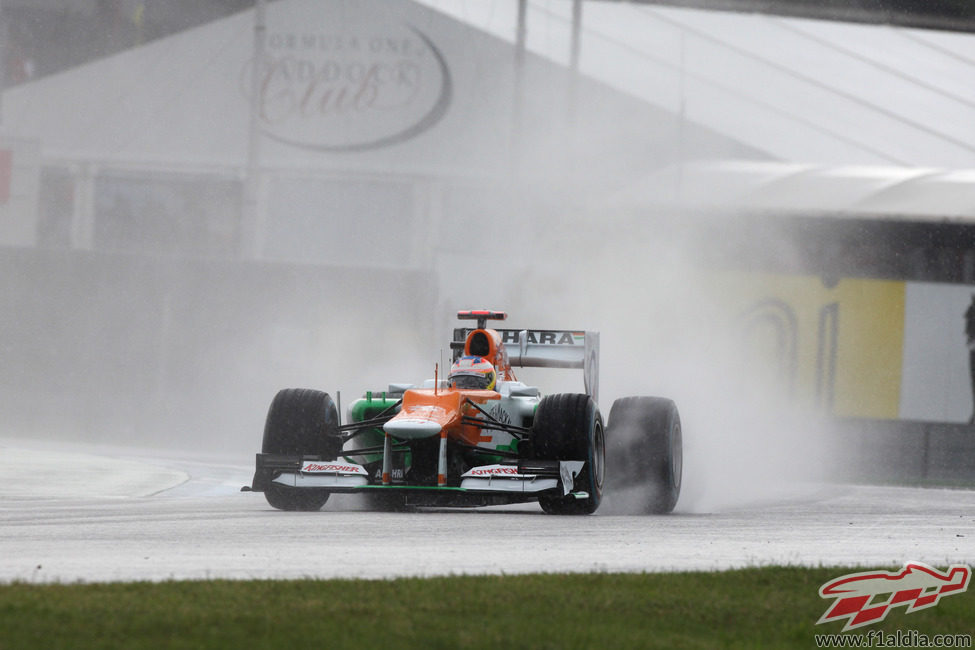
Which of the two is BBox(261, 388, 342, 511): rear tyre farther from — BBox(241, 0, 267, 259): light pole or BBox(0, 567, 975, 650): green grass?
BBox(241, 0, 267, 259): light pole

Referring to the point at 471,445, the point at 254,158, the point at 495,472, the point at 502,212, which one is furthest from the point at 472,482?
the point at 502,212

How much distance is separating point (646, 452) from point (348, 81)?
32650 millimetres

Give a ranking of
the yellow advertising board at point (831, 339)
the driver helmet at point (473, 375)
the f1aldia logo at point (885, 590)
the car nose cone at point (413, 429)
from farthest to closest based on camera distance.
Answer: the yellow advertising board at point (831, 339)
the driver helmet at point (473, 375)
the car nose cone at point (413, 429)
the f1aldia logo at point (885, 590)

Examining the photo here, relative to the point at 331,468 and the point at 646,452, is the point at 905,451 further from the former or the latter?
the point at 331,468

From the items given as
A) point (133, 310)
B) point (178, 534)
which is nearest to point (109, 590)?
point (178, 534)

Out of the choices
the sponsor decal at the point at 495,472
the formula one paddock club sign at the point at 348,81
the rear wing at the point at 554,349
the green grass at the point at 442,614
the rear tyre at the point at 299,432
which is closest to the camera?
the green grass at the point at 442,614

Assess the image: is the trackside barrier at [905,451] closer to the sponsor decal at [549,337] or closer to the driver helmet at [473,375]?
the sponsor decal at [549,337]

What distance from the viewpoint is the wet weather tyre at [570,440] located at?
12.5m

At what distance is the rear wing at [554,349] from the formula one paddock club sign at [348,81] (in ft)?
99.2

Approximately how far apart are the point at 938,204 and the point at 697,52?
16793 millimetres

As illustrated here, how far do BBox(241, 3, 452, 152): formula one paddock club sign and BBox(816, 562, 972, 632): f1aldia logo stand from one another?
36807mm

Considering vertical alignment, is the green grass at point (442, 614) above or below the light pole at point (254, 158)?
below

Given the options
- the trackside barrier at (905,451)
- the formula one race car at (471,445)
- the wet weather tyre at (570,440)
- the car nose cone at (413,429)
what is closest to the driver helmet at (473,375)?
the formula one race car at (471,445)

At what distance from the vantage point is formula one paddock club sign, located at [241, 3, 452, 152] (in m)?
44.9
